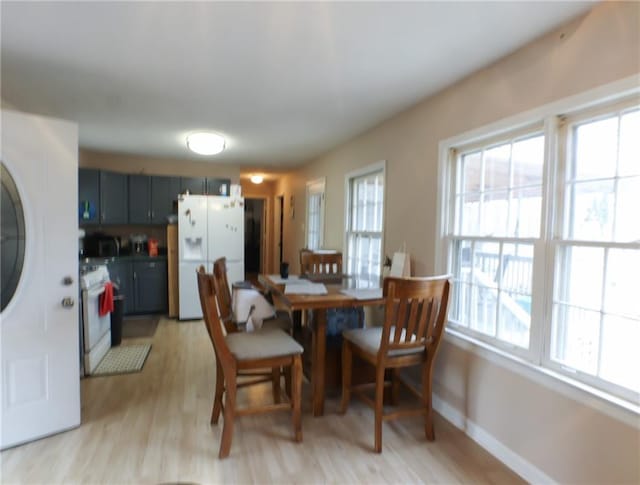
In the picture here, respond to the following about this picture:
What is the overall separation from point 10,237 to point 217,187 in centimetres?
352

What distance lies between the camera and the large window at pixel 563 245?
156 cm

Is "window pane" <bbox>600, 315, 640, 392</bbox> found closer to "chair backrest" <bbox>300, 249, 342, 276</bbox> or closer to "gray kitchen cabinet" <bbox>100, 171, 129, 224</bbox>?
"chair backrest" <bbox>300, 249, 342, 276</bbox>

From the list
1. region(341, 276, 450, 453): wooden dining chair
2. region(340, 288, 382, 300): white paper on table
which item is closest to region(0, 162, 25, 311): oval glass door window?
region(340, 288, 382, 300): white paper on table

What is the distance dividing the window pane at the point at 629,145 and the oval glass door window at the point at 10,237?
3136mm

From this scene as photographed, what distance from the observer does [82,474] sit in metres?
1.83

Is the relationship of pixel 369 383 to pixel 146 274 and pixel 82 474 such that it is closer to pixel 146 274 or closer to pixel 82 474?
pixel 82 474

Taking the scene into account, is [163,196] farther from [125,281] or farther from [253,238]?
[253,238]

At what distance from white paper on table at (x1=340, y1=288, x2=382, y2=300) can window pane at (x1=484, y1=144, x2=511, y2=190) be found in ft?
3.30

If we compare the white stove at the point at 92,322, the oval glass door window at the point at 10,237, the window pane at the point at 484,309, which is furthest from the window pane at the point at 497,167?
the white stove at the point at 92,322

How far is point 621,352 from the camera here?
156 centimetres

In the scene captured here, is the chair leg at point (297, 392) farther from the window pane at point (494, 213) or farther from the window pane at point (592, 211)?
the window pane at point (592, 211)

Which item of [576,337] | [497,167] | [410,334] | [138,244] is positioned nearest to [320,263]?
[410,334]

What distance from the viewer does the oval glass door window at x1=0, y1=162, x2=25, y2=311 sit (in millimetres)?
2014

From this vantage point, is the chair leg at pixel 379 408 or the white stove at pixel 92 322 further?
the white stove at pixel 92 322
